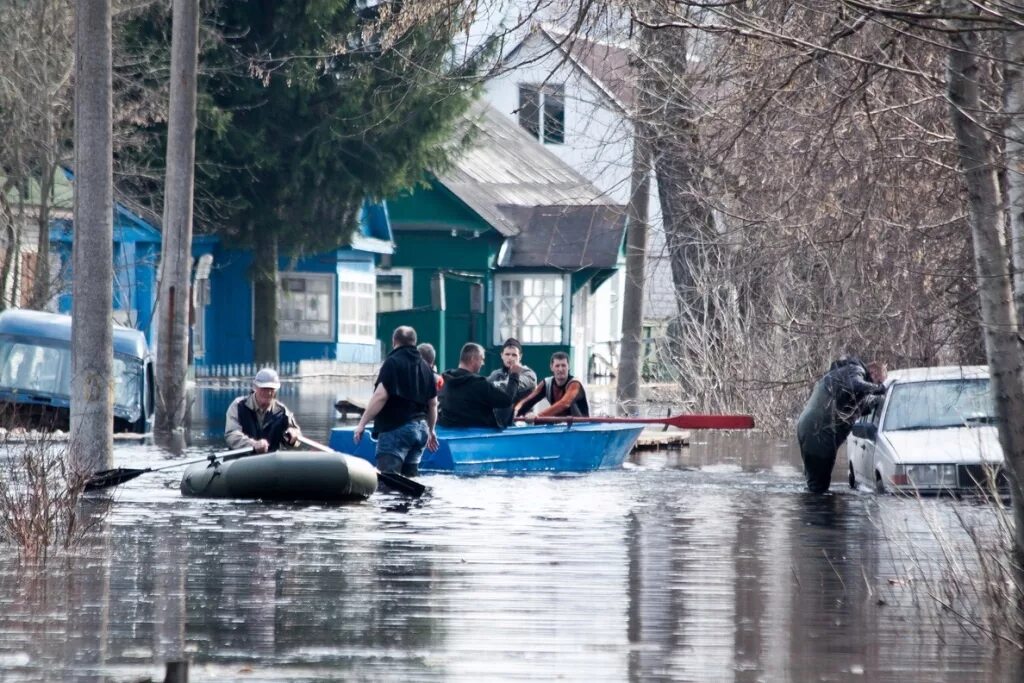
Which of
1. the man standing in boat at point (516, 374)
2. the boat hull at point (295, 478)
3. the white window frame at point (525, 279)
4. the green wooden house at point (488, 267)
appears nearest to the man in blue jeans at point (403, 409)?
the boat hull at point (295, 478)

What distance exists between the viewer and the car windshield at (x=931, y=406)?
1938cm

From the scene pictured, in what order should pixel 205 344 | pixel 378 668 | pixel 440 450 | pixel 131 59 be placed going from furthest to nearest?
pixel 205 344 → pixel 131 59 → pixel 440 450 → pixel 378 668

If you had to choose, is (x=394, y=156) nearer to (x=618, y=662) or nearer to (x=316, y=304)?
(x=316, y=304)

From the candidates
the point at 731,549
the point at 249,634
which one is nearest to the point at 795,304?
the point at 731,549

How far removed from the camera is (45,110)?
112 feet

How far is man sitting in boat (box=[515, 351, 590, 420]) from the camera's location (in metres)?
24.0

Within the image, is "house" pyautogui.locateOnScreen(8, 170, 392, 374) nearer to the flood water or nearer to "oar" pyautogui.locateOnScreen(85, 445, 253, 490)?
"oar" pyautogui.locateOnScreen(85, 445, 253, 490)

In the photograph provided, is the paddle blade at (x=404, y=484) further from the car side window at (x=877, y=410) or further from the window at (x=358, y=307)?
the window at (x=358, y=307)

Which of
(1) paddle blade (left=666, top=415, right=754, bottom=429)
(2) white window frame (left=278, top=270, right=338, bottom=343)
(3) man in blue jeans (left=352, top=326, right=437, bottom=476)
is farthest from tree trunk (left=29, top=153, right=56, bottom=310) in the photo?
(2) white window frame (left=278, top=270, right=338, bottom=343)

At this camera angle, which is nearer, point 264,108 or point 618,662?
point 618,662

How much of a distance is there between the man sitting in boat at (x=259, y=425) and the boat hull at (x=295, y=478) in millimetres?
324

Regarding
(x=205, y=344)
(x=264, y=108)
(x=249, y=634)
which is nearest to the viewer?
(x=249, y=634)

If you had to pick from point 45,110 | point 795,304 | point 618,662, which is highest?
point 45,110

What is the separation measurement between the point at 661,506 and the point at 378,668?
31.8 feet
